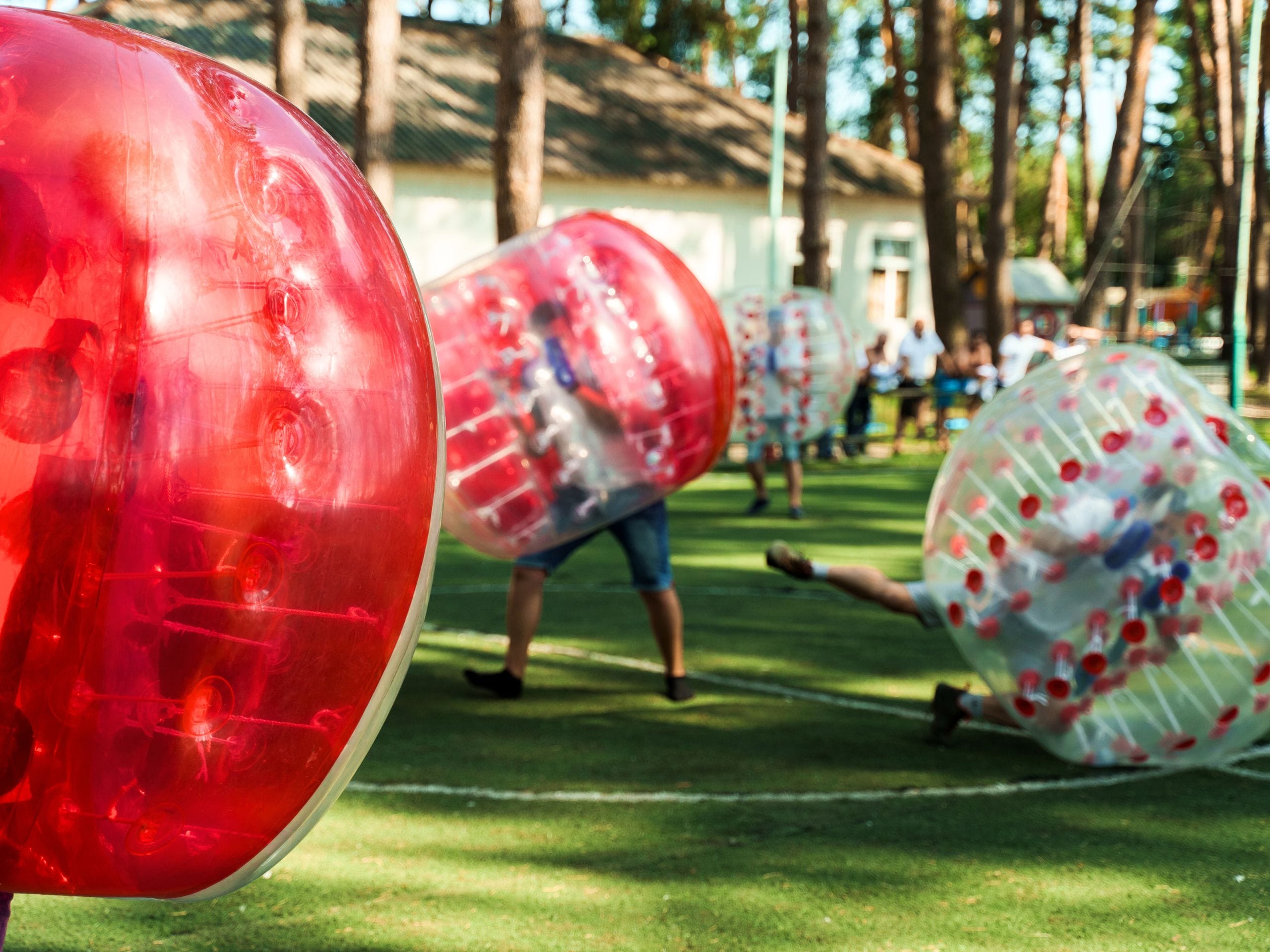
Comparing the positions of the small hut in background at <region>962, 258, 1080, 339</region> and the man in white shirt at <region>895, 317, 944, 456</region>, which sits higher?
the small hut in background at <region>962, 258, 1080, 339</region>

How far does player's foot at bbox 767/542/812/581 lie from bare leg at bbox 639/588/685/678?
48 cm

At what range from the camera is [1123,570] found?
5355 millimetres

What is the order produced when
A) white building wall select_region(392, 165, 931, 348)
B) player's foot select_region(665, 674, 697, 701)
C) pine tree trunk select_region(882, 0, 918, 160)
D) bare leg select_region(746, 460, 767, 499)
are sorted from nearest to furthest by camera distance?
player's foot select_region(665, 674, 697, 701)
bare leg select_region(746, 460, 767, 499)
white building wall select_region(392, 165, 931, 348)
pine tree trunk select_region(882, 0, 918, 160)

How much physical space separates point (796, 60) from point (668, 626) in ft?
119

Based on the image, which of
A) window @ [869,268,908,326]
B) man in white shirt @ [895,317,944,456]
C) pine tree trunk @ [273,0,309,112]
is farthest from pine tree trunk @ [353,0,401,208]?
window @ [869,268,908,326]

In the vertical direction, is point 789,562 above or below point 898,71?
below

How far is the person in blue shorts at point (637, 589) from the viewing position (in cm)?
661

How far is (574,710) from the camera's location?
678cm

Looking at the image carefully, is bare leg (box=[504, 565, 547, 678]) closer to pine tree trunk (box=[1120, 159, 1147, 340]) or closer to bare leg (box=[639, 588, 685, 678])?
bare leg (box=[639, 588, 685, 678])

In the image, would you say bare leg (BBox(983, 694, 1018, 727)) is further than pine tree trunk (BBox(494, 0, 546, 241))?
No

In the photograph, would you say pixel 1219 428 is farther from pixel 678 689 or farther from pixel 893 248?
pixel 893 248

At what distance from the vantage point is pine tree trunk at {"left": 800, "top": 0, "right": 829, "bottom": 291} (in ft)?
75.4

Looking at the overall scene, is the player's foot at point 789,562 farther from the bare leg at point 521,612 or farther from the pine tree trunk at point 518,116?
the pine tree trunk at point 518,116

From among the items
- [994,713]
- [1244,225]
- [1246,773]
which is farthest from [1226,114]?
[994,713]
